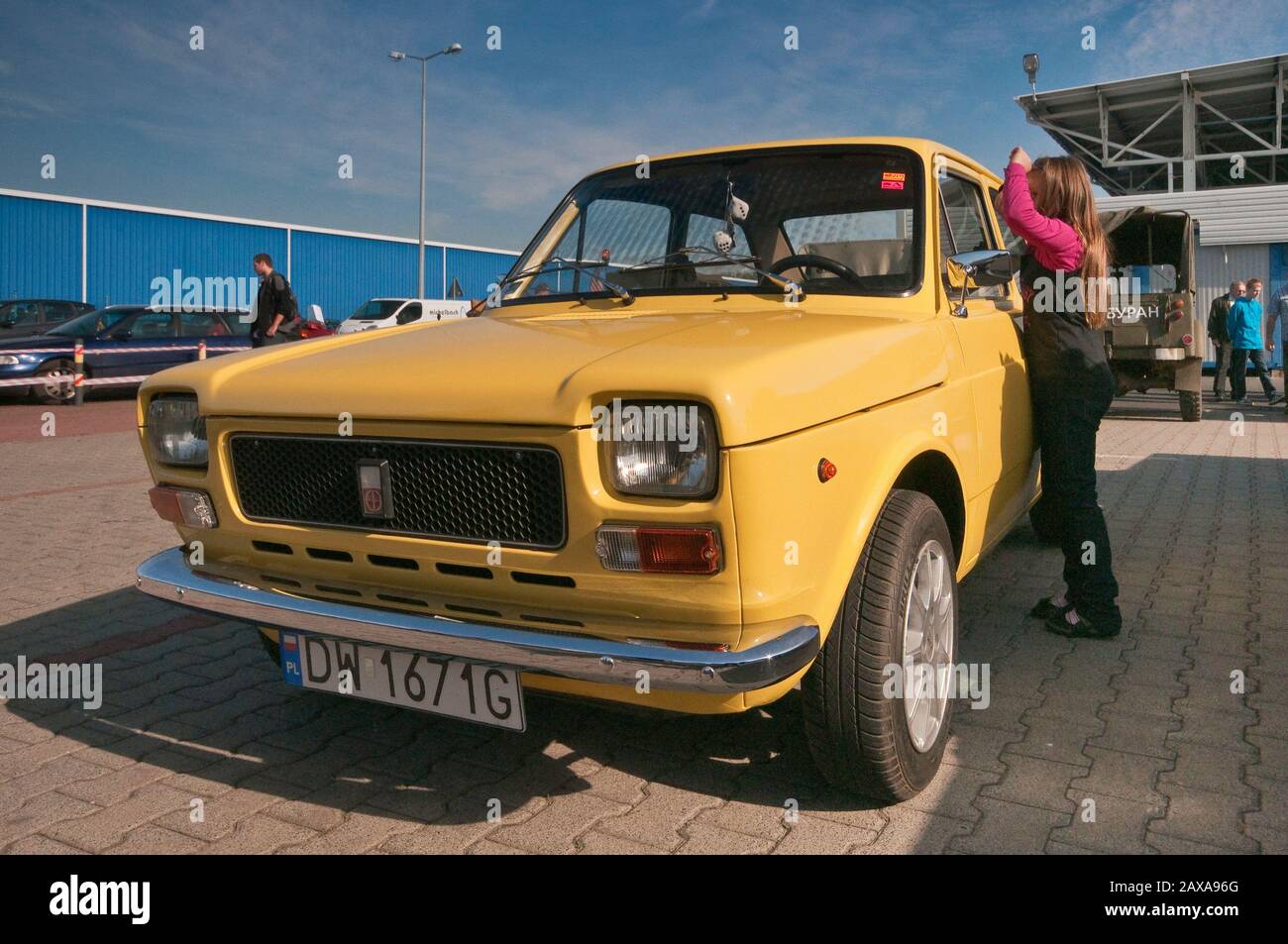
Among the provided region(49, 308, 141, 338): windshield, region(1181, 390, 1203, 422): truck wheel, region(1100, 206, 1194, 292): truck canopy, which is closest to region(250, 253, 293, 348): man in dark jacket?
region(49, 308, 141, 338): windshield

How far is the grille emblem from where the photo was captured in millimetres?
2467

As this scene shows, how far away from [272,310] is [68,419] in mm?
5425

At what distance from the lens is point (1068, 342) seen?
384cm

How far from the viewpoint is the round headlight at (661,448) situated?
212cm

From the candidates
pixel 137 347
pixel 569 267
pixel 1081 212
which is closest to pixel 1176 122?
pixel 137 347

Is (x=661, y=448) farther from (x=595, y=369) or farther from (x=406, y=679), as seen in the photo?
(x=406, y=679)

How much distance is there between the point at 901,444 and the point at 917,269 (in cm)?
84

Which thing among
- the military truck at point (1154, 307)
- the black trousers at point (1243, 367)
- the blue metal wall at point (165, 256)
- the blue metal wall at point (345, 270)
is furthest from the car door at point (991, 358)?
the blue metal wall at point (345, 270)

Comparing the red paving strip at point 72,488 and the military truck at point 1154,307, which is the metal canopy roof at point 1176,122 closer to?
the military truck at point 1154,307

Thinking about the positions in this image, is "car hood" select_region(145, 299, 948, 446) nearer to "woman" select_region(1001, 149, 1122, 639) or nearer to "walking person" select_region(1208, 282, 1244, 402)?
"woman" select_region(1001, 149, 1122, 639)

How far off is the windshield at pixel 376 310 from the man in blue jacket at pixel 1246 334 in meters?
17.1

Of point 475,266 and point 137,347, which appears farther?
point 475,266

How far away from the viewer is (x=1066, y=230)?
3.83 m
